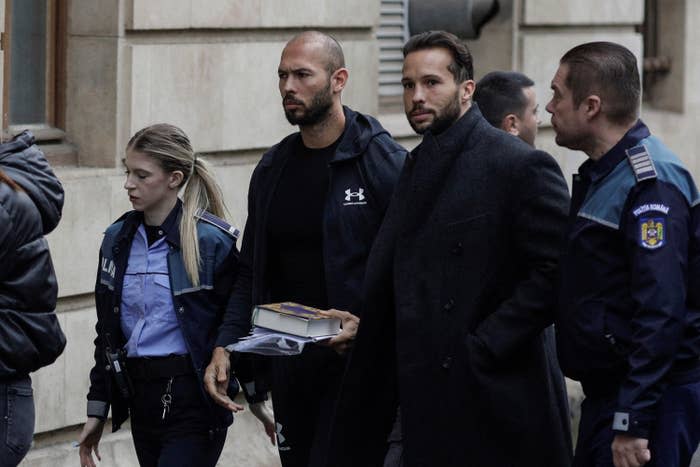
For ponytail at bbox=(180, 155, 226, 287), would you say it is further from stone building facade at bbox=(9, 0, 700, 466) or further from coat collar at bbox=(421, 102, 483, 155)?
stone building facade at bbox=(9, 0, 700, 466)

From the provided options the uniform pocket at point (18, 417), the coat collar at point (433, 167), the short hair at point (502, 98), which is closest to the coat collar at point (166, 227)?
the uniform pocket at point (18, 417)

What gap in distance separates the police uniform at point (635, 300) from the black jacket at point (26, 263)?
1880 mm

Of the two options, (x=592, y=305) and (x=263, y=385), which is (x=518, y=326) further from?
(x=263, y=385)

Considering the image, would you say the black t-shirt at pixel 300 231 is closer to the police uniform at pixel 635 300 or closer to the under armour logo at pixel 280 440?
the under armour logo at pixel 280 440

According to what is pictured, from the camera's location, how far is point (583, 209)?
5.01m

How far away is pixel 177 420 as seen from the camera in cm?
607

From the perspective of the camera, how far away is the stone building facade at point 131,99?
7922 mm

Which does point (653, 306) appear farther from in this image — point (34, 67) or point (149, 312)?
point (34, 67)

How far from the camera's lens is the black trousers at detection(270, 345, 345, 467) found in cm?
603

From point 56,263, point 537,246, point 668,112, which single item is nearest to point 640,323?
point 537,246

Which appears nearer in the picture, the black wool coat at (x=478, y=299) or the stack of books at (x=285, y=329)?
the black wool coat at (x=478, y=299)

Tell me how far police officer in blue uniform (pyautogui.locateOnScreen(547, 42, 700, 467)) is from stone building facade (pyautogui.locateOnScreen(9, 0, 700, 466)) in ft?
11.2

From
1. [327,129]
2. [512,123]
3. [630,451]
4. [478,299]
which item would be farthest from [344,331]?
[512,123]

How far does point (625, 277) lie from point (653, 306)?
0.19 m
